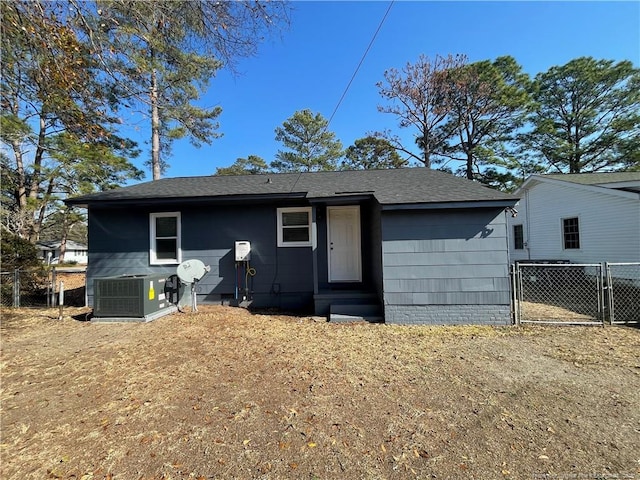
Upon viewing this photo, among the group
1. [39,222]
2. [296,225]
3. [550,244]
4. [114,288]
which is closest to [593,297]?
[550,244]

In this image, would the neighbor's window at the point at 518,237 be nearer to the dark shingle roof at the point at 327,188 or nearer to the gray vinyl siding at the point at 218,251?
the dark shingle roof at the point at 327,188

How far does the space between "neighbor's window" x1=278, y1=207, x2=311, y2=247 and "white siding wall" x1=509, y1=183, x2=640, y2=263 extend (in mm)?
9306

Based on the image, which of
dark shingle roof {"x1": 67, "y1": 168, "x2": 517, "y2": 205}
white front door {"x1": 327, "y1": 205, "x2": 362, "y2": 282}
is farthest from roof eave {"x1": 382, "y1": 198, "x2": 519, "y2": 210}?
white front door {"x1": 327, "y1": 205, "x2": 362, "y2": 282}

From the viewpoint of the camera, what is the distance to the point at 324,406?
2.85m

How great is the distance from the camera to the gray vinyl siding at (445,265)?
5.66 metres

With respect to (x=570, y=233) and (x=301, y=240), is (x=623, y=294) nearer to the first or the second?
(x=570, y=233)

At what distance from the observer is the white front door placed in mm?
7465

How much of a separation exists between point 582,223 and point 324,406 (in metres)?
11.9

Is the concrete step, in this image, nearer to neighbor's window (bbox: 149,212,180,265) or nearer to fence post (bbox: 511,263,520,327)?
fence post (bbox: 511,263,520,327)

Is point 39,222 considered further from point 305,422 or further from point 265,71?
point 305,422

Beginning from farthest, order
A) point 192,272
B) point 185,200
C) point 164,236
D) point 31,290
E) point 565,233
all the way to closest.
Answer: point 565,233 → point 31,290 → point 164,236 → point 185,200 → point 192,272

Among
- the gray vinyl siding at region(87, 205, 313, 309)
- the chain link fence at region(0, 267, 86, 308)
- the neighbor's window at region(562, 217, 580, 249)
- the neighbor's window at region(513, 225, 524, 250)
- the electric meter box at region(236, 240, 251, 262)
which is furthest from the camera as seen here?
the neighbor's window at region(513, 225, 524, 250)

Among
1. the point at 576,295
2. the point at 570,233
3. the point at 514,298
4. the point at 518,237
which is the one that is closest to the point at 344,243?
the point at 514,298

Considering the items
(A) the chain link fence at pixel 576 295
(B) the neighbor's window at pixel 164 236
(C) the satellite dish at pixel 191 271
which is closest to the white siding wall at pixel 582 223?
(A) the chain link fence at pixel 576 295
